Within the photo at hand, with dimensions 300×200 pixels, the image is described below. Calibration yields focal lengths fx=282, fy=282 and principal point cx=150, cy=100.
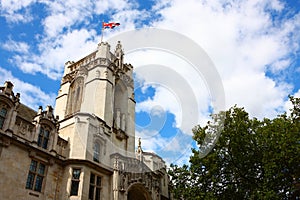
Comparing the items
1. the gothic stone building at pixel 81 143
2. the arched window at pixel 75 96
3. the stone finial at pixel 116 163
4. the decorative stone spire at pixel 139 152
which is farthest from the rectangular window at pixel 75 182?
the arched window at pixel 75 96

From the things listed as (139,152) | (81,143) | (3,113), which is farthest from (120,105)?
(3,113)

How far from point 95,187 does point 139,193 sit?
6.65m

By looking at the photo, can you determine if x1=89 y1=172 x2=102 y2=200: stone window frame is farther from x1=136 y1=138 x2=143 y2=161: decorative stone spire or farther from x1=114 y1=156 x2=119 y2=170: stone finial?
x1=136 y1=138 x2=143 y2=161: decorative stone spire

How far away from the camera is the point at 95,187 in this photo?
22.8 meters

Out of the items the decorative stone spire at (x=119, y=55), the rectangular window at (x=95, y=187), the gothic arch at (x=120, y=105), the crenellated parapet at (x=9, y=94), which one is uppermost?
the decorative stone spire at (x=119, y=55)

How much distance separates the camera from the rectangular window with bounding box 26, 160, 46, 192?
19328 millimetres

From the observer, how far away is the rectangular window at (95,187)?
73.6ft

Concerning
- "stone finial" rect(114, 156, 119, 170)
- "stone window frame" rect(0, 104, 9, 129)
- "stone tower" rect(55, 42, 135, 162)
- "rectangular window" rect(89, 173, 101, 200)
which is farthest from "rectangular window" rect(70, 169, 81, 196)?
"stone window frame" rect(0, 104, 9, 129)

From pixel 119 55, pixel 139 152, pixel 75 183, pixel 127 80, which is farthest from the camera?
pixel 119 55

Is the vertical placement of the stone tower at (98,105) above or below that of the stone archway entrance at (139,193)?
above

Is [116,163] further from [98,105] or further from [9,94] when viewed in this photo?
[9,94]

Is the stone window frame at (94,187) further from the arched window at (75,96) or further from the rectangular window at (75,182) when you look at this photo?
the arched window at (75,96)

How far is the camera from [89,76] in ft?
104

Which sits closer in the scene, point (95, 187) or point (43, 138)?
point (43, 138)
